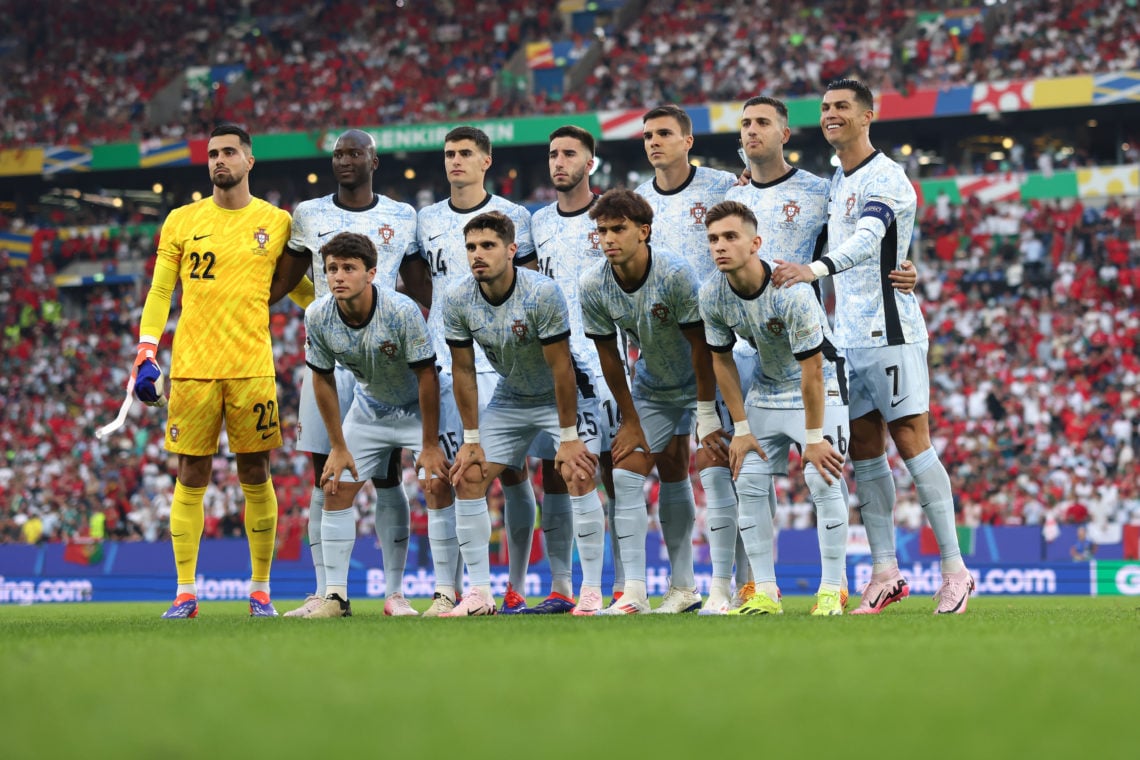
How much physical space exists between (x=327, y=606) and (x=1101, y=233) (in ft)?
83.7

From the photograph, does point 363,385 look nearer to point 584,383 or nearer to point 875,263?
point 584,383

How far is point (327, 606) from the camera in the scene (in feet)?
26.6

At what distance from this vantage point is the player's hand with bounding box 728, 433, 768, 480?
23.9ft

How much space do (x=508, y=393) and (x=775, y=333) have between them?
1.80 metres

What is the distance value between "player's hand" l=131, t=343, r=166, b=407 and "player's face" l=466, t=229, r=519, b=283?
214 cm

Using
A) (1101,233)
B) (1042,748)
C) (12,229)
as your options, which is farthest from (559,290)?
(12,229)

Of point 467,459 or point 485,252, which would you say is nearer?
point 485,252

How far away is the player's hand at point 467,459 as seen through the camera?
778 cm

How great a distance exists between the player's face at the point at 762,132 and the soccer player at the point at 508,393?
1543 mm

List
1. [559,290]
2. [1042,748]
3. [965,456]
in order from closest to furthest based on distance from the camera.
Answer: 1. [1042,748]
2. [559,290]
3. [965,456]

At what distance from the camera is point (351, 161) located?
339 inches

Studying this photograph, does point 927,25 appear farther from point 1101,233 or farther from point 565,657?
point 565,657

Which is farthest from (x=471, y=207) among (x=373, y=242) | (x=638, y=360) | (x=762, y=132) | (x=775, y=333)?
(x=775, y=333)

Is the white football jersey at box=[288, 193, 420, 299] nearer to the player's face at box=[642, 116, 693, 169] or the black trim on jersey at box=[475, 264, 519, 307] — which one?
the black trim on jersey at box=[475, 264, 519, 307]
